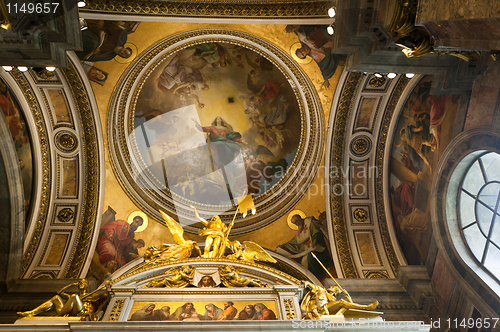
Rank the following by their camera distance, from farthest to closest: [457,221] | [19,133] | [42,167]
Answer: [42,167]
[19,133]
[457,221]

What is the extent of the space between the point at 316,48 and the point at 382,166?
4153 mm

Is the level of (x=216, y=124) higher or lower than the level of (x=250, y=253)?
higher

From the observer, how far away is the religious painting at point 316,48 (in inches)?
435

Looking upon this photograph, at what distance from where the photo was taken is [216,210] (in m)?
14.7

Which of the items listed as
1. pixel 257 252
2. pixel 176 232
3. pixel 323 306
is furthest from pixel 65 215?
pixel 323 306

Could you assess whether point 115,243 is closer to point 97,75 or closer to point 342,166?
point 97,75

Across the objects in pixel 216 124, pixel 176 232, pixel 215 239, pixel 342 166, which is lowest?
pixel 176 232

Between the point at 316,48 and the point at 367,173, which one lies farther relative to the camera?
the point at 367,173

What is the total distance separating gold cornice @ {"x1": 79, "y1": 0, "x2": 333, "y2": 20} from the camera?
33.3 ft

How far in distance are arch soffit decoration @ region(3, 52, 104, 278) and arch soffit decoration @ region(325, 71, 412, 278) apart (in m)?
7.46

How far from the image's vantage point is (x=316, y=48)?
11461 mm

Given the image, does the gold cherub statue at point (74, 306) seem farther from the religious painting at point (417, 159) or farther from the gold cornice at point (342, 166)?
the religious painting at point (417, 159)

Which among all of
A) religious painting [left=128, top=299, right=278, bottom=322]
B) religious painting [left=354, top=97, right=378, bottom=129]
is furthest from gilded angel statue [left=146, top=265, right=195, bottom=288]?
religious painting [left=354, top=97, right=378, bottom=129]

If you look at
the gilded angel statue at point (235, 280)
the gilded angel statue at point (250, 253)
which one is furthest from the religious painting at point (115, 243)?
the gilded angel statue at point (235, 280)
